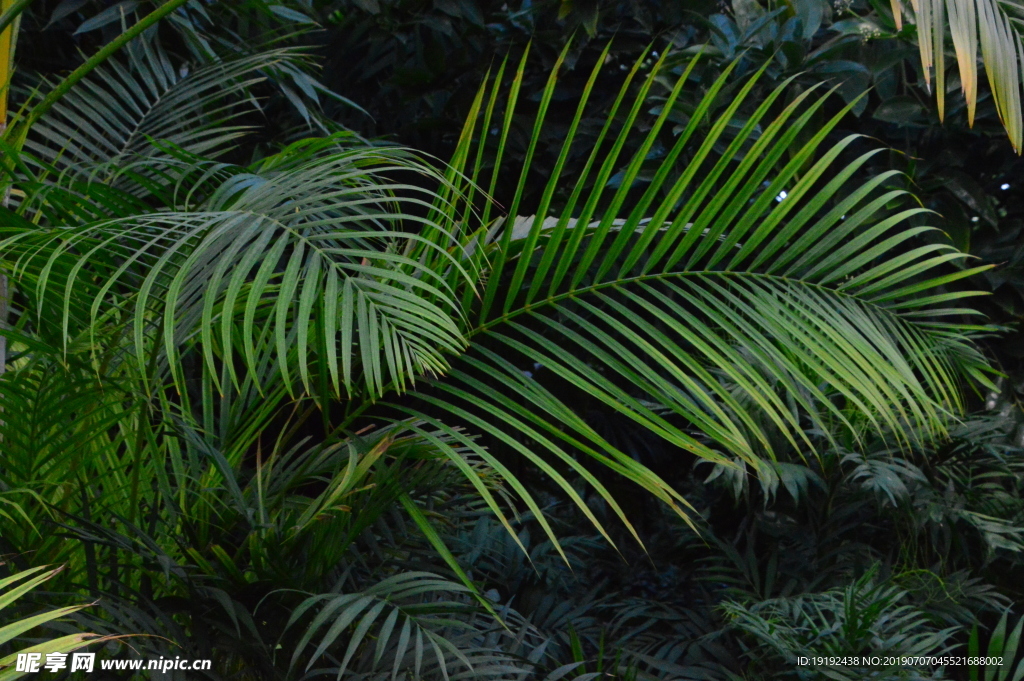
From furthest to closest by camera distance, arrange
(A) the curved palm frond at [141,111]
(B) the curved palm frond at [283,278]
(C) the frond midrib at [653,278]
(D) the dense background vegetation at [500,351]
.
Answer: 1. (A) the curved palm frond at [141,111]
2. (C) the frond midrib at [653,278]
3. (D) the dense background vegetation at [500,351]
4. (B) the curved palm frond at [283,278]

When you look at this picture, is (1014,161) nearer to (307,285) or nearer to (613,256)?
(613,256)

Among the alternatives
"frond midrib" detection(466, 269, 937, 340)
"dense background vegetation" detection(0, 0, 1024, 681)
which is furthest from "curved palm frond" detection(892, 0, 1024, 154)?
"frond midrib" detection(466, 269, 937, 340)

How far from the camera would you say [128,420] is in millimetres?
1287

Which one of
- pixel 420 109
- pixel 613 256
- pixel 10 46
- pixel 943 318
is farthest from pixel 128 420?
pixel 943 318

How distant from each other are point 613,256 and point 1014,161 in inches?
60.9

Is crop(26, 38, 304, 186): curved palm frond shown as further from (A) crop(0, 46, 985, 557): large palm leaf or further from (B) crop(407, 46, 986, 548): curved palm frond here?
(B) crop(407, 46, 986, 548): curved palm frond

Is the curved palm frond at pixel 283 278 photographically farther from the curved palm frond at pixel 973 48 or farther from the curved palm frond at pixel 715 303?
the curved palm frond at pixel 973 48

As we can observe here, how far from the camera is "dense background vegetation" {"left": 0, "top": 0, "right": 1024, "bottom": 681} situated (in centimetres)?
98

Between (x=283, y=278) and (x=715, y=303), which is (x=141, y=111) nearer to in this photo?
(x=283, y=278)

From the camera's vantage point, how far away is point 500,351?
85.0 inches

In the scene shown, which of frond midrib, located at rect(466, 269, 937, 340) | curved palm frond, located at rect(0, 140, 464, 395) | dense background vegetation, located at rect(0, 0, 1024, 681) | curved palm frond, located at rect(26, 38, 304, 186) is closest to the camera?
curved palm frond, located at rect(0, 140, 464, 395)

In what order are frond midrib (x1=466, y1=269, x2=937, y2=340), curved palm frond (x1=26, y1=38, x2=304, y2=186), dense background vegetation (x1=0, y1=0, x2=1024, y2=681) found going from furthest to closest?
curved palm frond (x1=26, y1=38, x2=304, y2=186), frond midrib (x1=466, y1=269, x2=937, y2=340), dense background vegetation (x1=0, y1=0, x2=1024, y2=681)

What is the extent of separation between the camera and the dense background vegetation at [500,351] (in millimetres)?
983

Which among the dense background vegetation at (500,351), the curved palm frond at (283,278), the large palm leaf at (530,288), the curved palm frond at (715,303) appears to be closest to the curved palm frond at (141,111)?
the dense background vegetation at (500,351)
